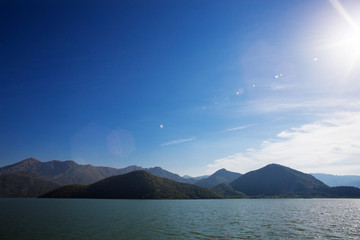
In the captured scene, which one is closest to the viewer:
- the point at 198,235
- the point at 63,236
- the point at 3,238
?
the point at 3,238

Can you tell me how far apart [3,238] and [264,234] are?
63.4 m

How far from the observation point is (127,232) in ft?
182

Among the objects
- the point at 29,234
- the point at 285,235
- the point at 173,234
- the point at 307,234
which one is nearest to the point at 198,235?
Result: the point at 173,234

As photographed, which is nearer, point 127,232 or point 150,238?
point 150,238

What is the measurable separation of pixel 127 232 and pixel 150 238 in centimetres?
993

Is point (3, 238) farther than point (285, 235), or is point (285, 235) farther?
point (285, 235)

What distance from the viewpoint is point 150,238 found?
49.0m

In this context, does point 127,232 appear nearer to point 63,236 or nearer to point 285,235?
point 63,236

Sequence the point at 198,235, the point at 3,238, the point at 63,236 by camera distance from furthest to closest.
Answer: the point at 198,235 < the point at 63,236 < the point at 3,238

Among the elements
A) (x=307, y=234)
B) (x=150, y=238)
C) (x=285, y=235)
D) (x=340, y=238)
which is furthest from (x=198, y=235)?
(x=340, y=238)

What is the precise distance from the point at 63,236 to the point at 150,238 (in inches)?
834

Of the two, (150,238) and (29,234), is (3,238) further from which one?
(150,238)

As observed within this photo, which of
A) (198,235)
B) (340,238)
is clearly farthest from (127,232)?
(340,238)

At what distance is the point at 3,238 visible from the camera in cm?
4659
